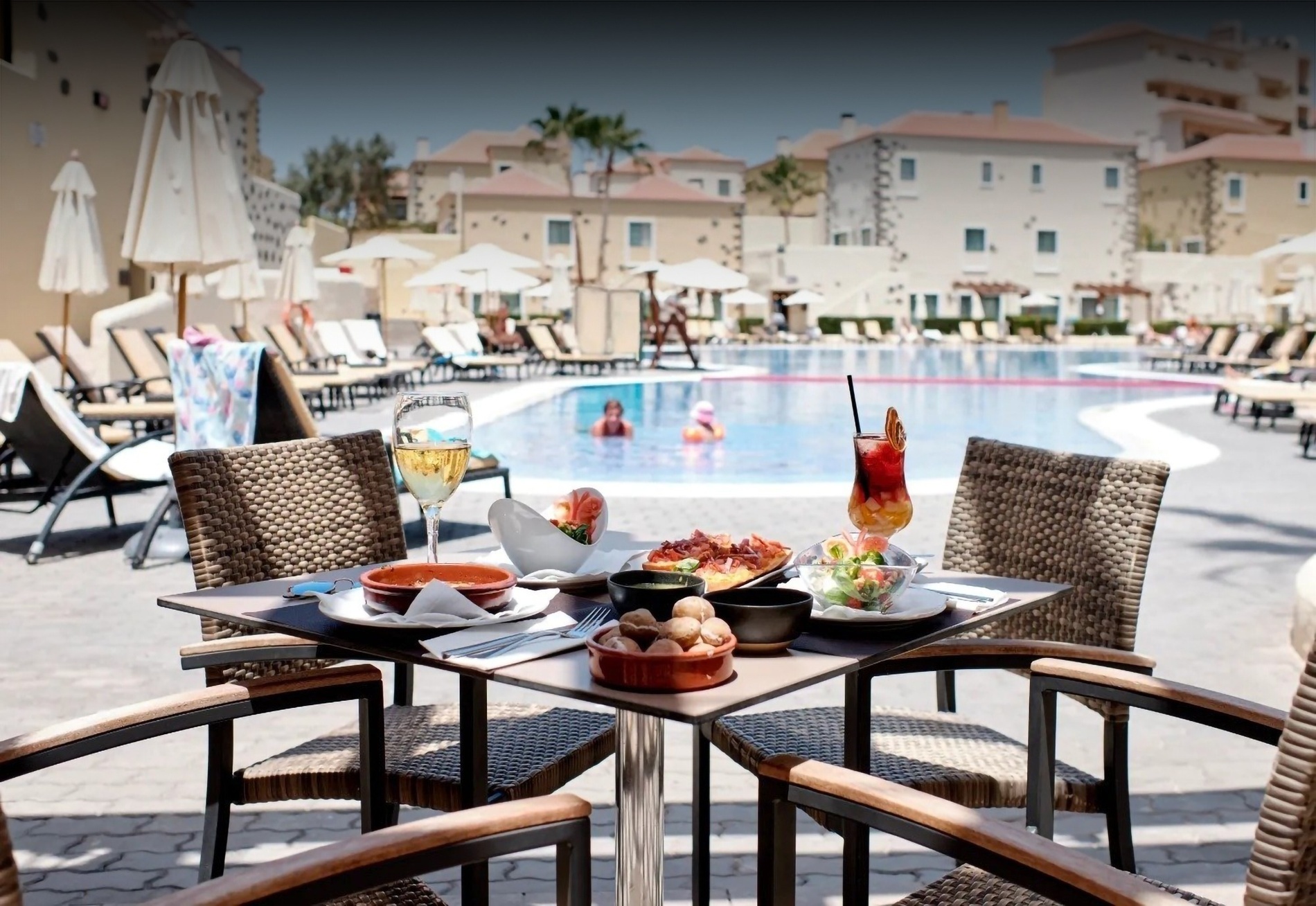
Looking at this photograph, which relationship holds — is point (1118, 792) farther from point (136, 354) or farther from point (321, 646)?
point (136, 354)

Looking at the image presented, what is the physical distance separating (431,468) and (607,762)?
1642mm

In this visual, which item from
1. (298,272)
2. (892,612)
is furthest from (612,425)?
(892,612)

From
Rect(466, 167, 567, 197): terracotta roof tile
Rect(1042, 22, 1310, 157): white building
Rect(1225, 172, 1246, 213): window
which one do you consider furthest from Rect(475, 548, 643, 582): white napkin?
Rect(1042, 22, 1310, 157): white building

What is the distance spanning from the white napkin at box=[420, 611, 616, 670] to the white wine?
247 millimetres

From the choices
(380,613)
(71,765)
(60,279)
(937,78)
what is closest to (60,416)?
(71,765)

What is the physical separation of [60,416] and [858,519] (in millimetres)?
5143

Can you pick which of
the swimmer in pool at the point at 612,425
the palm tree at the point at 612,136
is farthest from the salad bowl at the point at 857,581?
the palm tree at the point at 612,136

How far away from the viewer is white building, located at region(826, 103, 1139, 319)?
5272 centimetres

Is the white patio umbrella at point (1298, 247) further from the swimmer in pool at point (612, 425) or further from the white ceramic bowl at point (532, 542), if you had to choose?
the white ceramic bowl at point (532, 542)

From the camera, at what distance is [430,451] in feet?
6.31

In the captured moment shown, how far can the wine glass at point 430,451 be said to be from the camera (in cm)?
192

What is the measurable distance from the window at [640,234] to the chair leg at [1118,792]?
5011 centimetres

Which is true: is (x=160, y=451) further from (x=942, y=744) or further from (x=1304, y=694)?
(x=1304, y=694)

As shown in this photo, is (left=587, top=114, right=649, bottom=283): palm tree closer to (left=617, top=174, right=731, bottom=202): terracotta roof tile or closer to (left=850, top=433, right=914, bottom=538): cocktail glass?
(left=617, top=174, right=731, bottom=202): terracotta roof tile
